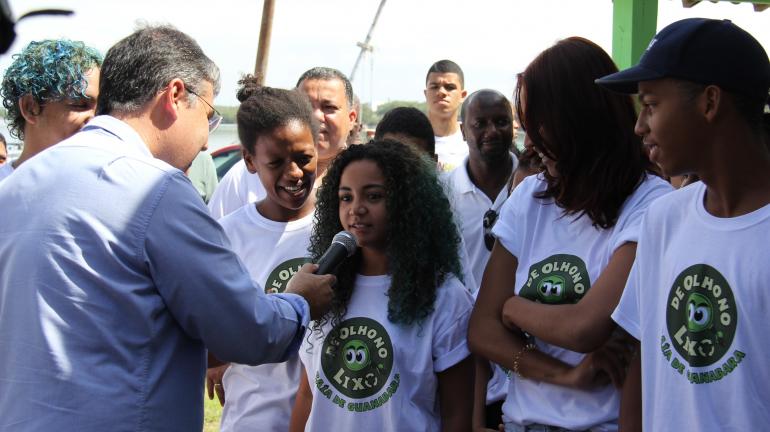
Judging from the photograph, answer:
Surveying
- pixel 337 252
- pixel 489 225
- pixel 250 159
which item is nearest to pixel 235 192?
pixel 250 159

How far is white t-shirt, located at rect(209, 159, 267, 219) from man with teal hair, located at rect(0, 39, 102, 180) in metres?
1.09

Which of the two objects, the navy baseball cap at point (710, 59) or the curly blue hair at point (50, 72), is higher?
the navy baseball cap at point (710, 59)

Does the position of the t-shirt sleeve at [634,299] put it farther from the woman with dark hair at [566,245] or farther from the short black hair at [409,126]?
the short black hair at [409,126]

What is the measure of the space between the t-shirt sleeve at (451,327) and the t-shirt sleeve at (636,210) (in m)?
0.65

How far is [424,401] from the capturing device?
9.57ft

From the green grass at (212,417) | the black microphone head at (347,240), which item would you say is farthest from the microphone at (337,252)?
the green grass at (212,417)

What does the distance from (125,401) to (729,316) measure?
5.03 feet

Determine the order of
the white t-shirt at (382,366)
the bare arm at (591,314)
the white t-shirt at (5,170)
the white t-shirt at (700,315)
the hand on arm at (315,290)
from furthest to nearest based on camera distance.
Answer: the white t-shirt at (5,170) → the white t-shirt at (382,366) → the hand on arm at (315,290) → the bare arm at (591,314) → the white t-shirt at (700,315)

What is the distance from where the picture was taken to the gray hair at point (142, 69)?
2.51m

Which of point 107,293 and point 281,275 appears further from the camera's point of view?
point 281,275

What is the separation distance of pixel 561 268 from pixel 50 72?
2.28 meters

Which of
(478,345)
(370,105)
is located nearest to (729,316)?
(478,345)

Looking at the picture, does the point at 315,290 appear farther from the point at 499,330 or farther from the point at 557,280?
the point at 557,280

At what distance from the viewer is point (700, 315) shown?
212 centimetres
